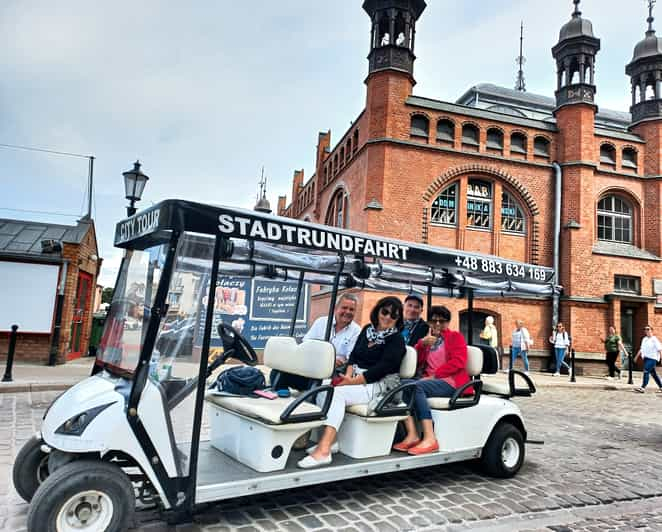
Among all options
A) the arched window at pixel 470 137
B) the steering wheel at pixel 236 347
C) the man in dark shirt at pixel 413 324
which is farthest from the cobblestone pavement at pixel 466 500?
the arched window at pixel 470 137

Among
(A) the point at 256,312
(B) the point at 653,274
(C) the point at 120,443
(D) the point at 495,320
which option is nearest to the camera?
(C) the point at 120,443

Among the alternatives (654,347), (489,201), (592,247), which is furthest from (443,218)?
(654,347)

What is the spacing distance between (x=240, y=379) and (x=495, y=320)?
16.3 meters

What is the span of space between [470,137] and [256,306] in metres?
13.2

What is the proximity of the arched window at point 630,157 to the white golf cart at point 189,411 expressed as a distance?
20.3 m

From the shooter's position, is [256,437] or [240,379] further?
[240,379]

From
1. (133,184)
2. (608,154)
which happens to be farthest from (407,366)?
(608,154)

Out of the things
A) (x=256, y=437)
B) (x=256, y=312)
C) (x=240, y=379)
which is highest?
(x=256, y=312)

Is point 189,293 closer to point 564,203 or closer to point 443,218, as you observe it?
point 443,218

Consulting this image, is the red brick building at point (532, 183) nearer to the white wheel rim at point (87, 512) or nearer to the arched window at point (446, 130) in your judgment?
the arched window at point (446, 130)

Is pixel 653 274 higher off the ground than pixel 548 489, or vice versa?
pixel 653 274

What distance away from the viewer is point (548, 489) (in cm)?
501

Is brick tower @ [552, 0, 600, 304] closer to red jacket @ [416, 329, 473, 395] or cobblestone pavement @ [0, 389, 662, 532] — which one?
cobblestone pavement @ [0, 389, 662, 532]

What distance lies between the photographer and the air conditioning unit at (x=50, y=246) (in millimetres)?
13031
